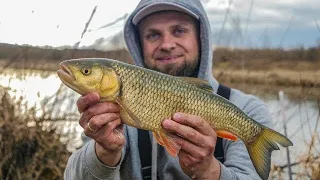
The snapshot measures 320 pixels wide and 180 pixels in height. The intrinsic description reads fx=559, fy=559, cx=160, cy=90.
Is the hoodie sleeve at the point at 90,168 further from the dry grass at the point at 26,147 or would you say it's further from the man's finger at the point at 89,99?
the dry grass at the point at 26,147

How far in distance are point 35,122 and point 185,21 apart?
1.79 metres

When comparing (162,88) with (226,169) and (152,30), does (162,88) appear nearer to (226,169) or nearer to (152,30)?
(226,169)

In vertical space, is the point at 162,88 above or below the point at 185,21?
below

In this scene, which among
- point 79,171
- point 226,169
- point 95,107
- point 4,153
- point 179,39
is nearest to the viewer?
point 95,107

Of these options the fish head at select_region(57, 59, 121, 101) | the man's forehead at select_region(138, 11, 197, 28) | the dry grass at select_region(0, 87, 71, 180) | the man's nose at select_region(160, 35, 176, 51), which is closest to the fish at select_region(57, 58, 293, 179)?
the fish head at select_region(57, 59, 121, 101)

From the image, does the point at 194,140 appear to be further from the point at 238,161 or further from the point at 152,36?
the point at 152,36

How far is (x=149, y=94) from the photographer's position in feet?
7.02

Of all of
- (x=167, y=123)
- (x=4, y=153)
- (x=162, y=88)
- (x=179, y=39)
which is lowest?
(x=4, y=153)

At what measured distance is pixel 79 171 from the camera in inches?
104

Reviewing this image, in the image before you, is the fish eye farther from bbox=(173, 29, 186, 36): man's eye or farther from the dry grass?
the dry grass

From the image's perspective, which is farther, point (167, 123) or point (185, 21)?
point (185, 21)

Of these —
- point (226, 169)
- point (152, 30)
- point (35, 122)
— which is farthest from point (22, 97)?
point (226, 169)

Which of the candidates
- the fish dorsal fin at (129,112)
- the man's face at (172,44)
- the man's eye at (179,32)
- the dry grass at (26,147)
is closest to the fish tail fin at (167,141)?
the fish dorsal fin at (129,112)

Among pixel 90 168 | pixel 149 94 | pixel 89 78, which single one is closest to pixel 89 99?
pixel 89 78
